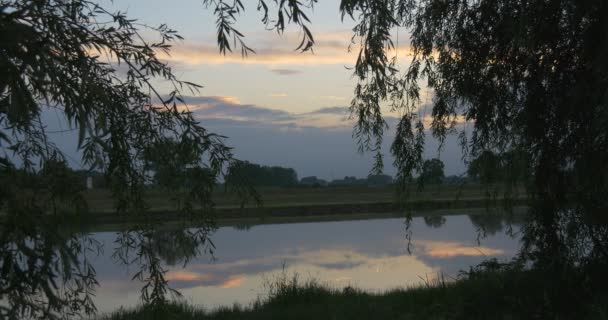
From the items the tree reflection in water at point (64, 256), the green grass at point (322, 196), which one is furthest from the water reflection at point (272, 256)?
the green grass at point (322, 196)

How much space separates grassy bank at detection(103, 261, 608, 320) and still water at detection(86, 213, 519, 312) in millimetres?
547

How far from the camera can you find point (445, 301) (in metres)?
6.84

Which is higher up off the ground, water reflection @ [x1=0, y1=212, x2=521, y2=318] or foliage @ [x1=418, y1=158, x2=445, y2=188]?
foliage @ [x1=418, y1=158, x2=445, y2=188]

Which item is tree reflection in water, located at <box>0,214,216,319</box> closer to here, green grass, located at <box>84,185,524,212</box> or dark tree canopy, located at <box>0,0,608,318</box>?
dark tree canopy, located at <box>0,0,608,318</box>

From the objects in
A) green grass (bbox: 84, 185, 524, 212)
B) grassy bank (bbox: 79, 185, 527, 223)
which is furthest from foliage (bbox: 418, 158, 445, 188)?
green grass (bbox: 84, 185, 524, 212)

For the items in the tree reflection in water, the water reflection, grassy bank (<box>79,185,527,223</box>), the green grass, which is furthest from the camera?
the green grass

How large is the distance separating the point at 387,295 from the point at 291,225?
8.93 m

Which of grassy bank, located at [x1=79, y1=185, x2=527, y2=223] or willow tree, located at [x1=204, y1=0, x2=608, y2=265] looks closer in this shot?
willow tree, located at [x1=204, y1=0, x2=608, y2=265]

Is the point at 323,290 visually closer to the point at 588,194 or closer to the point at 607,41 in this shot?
the point at 588,194

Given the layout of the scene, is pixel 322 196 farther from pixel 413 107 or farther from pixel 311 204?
pixel 413 107

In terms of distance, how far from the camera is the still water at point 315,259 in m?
8.98

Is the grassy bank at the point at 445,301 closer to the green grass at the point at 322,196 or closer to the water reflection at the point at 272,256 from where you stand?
the water reflection at the point at 272,256

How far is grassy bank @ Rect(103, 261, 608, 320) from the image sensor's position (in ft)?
18.3

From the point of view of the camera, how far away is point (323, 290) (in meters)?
7.80
